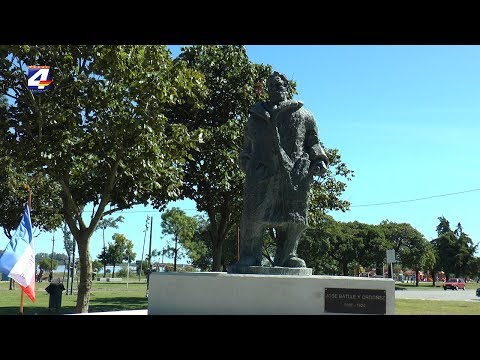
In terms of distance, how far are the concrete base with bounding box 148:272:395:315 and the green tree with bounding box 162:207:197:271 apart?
4061cm

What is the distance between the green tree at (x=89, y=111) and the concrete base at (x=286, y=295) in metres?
6.11

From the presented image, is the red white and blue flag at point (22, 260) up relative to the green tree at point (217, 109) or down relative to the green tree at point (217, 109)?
down

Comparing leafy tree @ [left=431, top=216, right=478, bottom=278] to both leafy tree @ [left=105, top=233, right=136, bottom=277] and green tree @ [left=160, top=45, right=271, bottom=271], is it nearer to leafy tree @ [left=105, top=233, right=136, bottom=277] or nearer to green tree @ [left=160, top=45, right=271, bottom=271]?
leafy tree @ [left=105, top=233, right=136, bottom=277]

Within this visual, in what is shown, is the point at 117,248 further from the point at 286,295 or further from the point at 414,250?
the point at 286,295

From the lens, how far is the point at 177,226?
1849 inches

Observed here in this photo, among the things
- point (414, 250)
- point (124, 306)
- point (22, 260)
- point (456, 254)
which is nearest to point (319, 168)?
point (22, 260)

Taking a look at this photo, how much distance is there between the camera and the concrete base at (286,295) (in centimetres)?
634

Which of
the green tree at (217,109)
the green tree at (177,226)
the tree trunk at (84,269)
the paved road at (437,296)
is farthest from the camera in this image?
the green tree at (177,226)

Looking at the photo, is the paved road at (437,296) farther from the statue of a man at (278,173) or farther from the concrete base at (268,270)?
the concrete base at (268,270)

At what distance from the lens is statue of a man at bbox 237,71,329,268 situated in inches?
291

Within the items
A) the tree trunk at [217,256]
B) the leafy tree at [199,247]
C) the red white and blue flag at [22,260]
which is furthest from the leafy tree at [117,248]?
the red white and blue flag at [22,260]

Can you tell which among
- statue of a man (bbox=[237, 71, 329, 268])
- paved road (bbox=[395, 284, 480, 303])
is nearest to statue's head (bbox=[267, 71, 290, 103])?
statue of a man (bbox=[237, 71, 329, 268])

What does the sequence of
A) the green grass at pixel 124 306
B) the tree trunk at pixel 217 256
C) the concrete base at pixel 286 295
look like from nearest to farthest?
the concrete base at pixel 286 295 → the green grass at pixel 124 306 → the tree trunk at pixel 217 256
